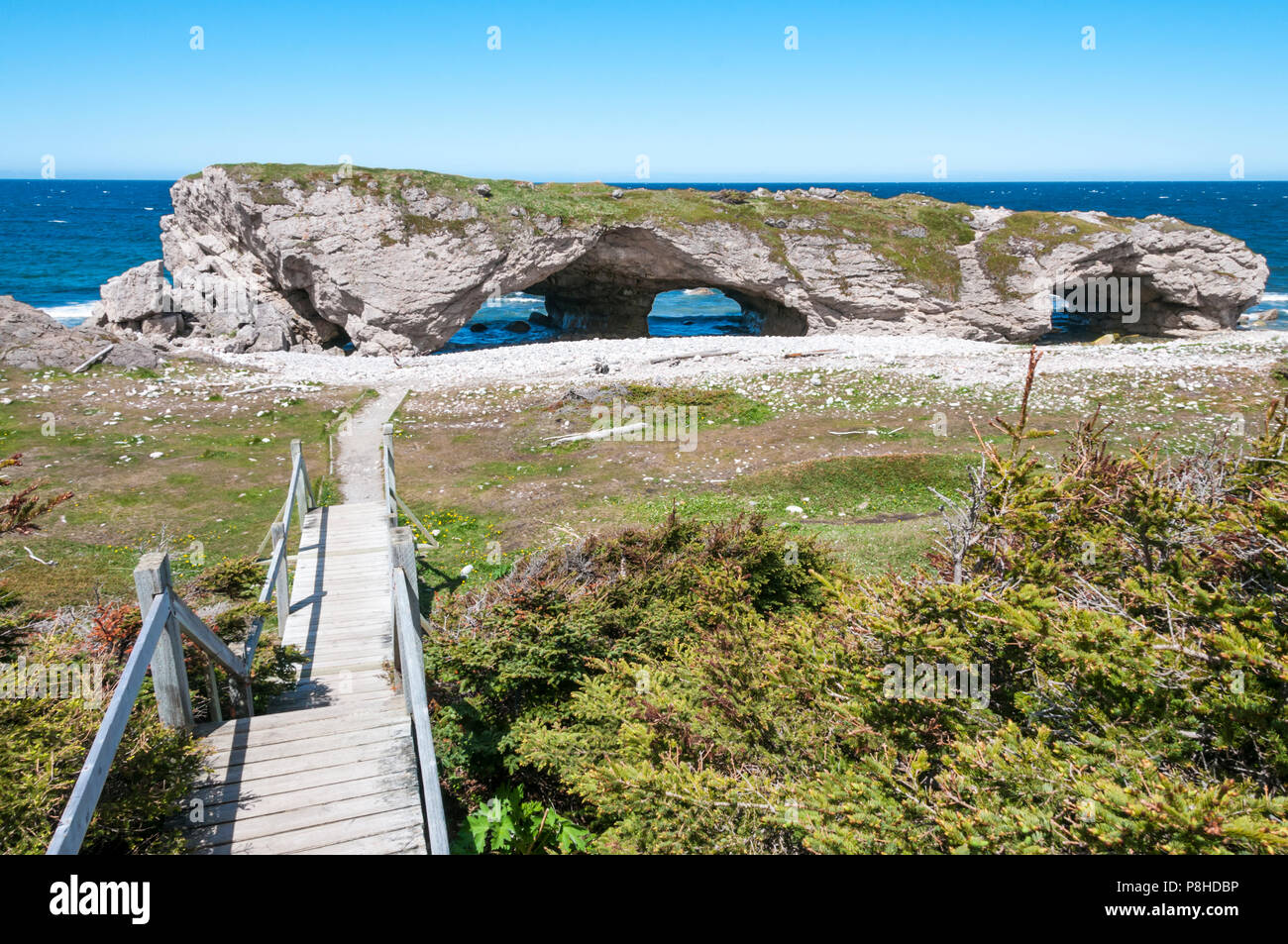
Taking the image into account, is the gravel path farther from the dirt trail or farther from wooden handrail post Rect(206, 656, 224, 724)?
wooden handrail post Rect(206, 656, 224, 724)

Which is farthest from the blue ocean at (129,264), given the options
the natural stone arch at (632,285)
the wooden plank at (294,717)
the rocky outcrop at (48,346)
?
the wooden plank at (294,717)

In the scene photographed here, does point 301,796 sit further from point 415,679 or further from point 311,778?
point 415,679

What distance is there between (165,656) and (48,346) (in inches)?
1073

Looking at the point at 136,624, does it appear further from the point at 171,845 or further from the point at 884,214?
the point at 884,214

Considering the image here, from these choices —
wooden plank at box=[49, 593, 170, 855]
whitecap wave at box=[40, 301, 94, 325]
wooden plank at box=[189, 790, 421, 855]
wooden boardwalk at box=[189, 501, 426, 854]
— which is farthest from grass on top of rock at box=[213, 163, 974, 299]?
wooden plank at box=[189, 790, 421, 855]

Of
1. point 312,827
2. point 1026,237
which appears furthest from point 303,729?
point 1026,237

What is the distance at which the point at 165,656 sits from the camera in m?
5.28

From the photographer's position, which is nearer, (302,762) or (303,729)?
(302,762)

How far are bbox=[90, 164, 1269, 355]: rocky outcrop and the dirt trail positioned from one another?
10.1 m

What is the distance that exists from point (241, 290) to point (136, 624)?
3332 cm

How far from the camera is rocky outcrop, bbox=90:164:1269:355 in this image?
33000 mm

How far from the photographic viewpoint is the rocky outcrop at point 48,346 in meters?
25.1
